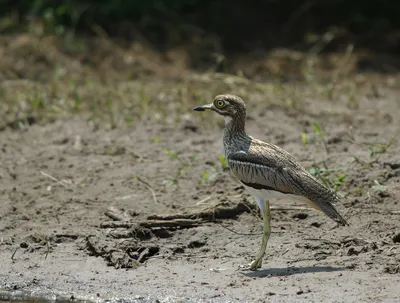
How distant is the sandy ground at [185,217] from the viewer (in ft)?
23.0

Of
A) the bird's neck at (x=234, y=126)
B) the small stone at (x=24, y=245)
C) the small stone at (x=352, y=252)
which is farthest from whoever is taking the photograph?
the small stone at (x=24, y=245)

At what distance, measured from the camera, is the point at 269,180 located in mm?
7164

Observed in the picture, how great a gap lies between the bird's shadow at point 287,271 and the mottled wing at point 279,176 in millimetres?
391

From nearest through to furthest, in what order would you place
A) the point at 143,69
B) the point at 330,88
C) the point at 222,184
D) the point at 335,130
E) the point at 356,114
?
the point at 222,184 < the point at 335,130 < the point at 356,114 < the point at 330,88 < the point at 143,69

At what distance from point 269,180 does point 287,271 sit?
71 cm

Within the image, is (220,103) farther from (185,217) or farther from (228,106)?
(185,217)

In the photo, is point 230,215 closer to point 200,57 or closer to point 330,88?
point 330,88

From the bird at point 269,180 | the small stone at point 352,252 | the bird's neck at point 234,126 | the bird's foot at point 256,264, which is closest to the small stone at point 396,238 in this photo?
the small stone at point 352,252

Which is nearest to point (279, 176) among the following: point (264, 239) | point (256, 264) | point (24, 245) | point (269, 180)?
point (269, 180)

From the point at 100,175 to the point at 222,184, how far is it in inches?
51.6

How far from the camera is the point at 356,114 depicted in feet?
35.3

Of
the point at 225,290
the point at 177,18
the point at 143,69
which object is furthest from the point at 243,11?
the point at 225,290

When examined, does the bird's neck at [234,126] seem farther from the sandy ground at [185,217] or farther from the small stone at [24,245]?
the small stone at [24,245]

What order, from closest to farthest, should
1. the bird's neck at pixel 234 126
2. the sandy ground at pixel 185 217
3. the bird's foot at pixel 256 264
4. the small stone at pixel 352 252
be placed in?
the sandy ground at pixel 185 217 → the bird's foot at pixel 256 264 → the small stone at pixel 352 252 → the bird's neck at pixel 234 126
